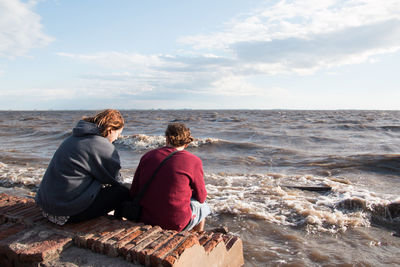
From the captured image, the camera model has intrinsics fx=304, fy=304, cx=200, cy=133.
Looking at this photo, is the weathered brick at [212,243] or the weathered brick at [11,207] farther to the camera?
the weathered brick at [11,207]

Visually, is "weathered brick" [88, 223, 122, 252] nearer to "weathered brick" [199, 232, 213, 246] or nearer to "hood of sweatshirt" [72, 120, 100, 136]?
"weathered brick" [199, 232, 213, 246]

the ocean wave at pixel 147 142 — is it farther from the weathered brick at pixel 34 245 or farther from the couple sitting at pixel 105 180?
the weathered brick at pixel 34 245

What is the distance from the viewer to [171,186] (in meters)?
2.77

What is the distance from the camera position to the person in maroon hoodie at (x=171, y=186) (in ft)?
9.11

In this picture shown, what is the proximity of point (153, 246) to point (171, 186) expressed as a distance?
0.58 m

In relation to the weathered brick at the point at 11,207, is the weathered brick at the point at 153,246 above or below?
above

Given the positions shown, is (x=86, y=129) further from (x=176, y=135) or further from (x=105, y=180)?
(x=176, y=135)

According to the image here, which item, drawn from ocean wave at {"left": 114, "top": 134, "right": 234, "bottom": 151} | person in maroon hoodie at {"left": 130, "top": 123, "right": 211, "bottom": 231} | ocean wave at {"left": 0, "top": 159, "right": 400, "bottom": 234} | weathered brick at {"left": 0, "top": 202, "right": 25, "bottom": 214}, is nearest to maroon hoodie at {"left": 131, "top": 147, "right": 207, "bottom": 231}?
person in maroon hoodie at {"left": 130, "top": 123, "right": 211, "bottom": 231}

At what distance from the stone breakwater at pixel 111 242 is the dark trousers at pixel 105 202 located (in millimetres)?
65

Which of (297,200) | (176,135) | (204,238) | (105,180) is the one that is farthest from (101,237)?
(297,200)

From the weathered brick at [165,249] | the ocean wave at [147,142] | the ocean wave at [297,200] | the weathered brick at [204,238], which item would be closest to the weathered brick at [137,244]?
the weathered brick at [165,249]

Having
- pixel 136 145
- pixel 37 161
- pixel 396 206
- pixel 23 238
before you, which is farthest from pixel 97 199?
pixel 136 145

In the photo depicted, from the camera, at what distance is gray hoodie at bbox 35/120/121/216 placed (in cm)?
269

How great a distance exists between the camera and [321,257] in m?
3.50
